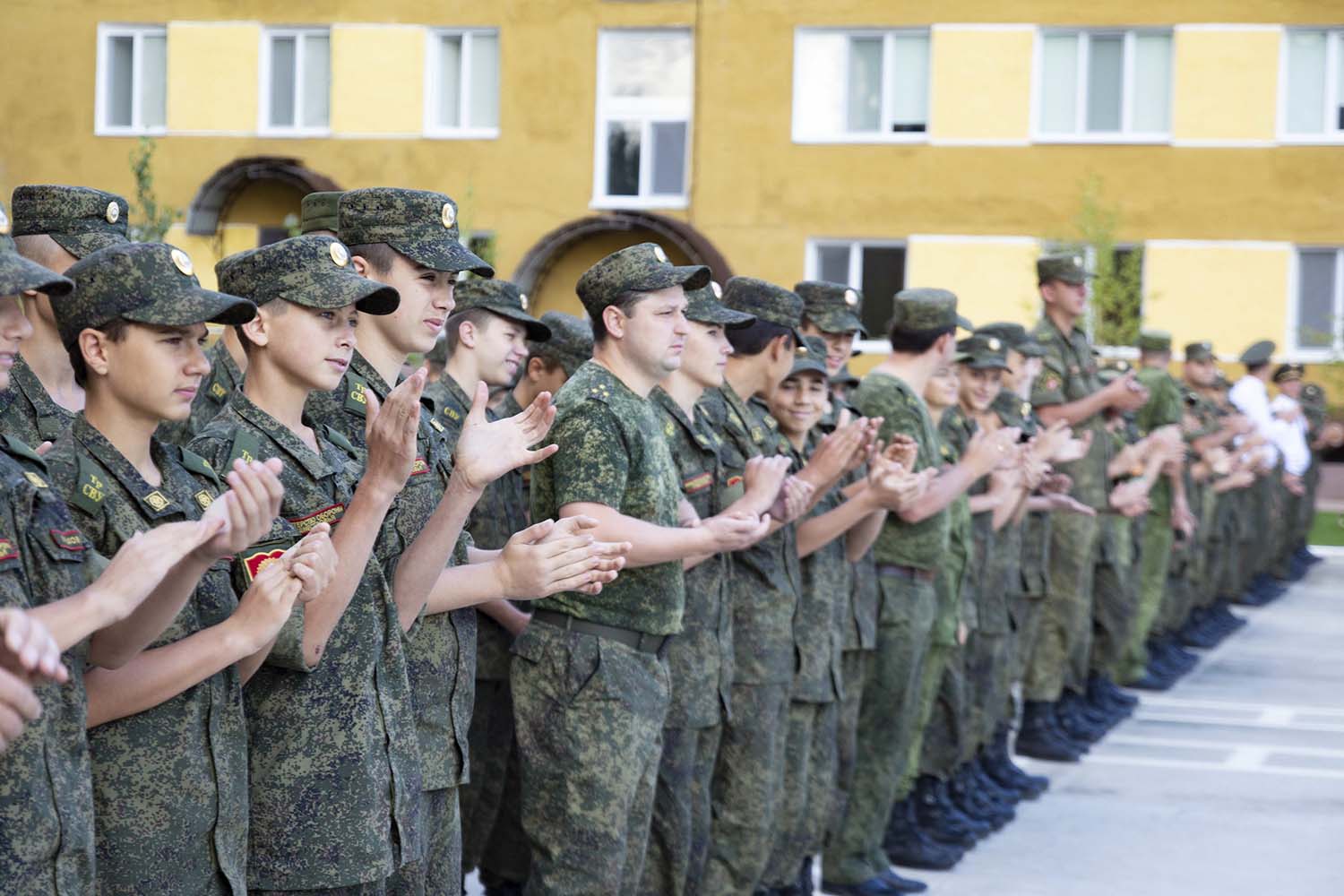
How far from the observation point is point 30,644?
2789mm

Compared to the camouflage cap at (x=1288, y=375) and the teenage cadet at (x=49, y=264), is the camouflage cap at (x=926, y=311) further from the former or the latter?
the camouflage cap at (x=1288, y=375)

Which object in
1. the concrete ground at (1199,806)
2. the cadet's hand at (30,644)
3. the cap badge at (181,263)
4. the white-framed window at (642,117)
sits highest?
the white-framed window at (642,117)

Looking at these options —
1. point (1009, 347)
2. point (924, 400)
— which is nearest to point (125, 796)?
point (924, 400)

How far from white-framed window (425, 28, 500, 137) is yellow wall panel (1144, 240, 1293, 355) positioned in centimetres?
865

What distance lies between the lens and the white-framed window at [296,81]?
82.6 ft

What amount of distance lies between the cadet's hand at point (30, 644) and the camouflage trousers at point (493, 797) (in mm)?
3421

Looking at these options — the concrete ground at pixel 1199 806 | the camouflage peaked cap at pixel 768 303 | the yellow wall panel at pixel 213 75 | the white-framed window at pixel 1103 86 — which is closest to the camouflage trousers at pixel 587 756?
the camouflage peaked cap at pixel 768 303

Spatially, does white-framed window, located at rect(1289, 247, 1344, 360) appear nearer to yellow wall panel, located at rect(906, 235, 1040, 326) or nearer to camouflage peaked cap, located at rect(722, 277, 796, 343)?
yellow wall panel, located at rect(906, 235, 1040, 326)

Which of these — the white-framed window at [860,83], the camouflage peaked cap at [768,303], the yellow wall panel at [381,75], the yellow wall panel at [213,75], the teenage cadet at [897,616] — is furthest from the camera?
the yellow wall panel at [213,75]

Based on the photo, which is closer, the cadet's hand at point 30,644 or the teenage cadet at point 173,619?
the cadet's hand at point 30,644

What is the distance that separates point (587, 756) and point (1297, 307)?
66.3ft

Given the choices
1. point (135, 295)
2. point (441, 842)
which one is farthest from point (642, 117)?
point (135, 295)

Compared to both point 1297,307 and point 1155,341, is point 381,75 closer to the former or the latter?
point 1297,307

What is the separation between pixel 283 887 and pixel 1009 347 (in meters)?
6.44
